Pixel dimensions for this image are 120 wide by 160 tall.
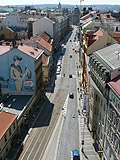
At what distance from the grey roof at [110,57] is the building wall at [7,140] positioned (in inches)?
1166

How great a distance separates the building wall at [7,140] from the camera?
180 ft

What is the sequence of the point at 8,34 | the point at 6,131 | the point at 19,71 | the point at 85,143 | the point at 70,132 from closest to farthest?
the point at 6,131 → the point at 85,143 → the point at 70,132 → the point at 19,71 → the point at 8,34

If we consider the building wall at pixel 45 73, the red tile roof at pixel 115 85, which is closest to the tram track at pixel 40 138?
the building wall at pixel 45 73

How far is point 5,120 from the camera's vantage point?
59656mm

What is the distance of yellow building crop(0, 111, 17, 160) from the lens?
54975mm

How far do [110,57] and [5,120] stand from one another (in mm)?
32146

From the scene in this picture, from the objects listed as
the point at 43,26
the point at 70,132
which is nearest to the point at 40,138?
the point at 70,132

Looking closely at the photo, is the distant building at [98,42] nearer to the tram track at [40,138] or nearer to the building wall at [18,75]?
the building wall at [18,75]

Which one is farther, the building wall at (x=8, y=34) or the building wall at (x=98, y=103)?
the building wall at (x=8, y=34)

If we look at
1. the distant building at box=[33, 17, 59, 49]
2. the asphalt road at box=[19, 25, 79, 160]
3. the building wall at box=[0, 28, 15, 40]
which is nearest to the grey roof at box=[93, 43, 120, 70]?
the asphalt road at box=[19, 25, 79, 160]

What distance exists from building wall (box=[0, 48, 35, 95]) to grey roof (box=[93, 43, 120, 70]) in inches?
997

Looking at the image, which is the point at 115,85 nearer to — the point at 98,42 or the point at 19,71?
the point at 98,42

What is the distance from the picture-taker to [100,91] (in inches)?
2152

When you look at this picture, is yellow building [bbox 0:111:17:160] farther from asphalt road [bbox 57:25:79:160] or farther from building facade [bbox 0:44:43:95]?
building facade [bbox 0:44:43:95]
